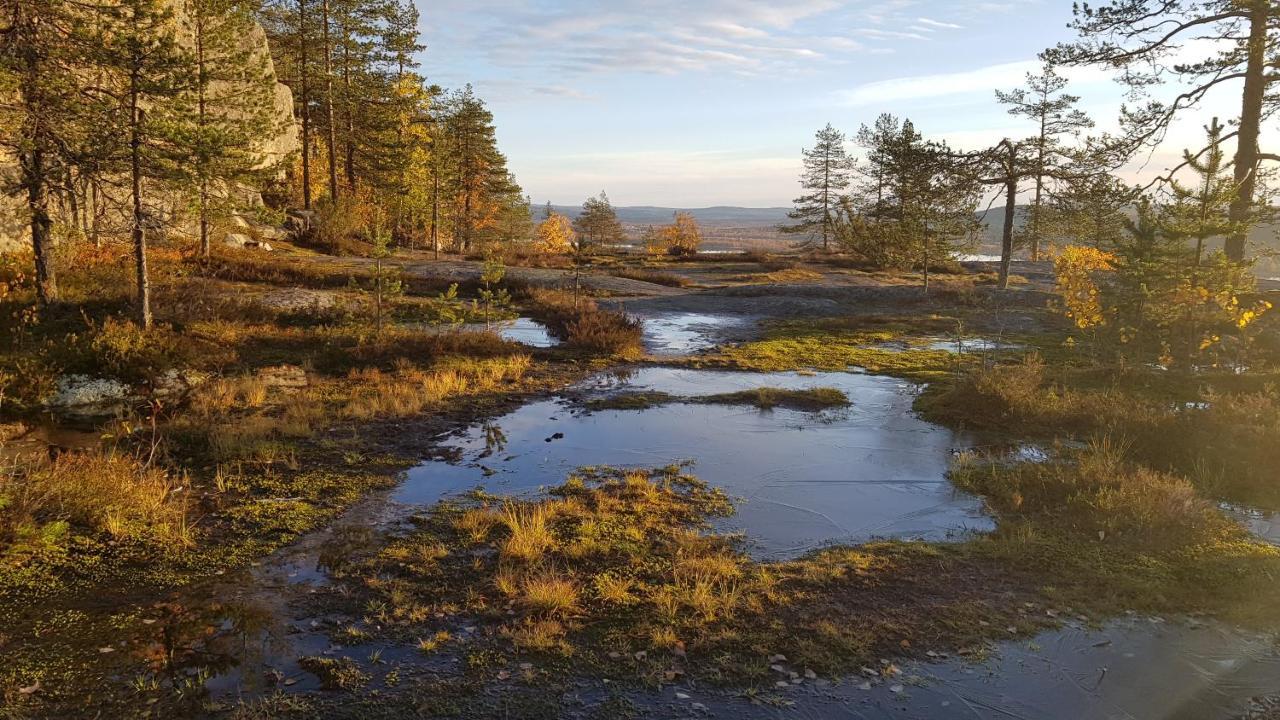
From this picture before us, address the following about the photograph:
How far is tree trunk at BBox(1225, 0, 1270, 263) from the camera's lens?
14633 mm

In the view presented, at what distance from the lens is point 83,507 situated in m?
6.95

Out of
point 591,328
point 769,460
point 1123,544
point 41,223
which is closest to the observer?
point 1123,544

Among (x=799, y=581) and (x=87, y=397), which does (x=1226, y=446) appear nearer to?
(x=799, y=581)

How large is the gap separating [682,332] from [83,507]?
17339 mm

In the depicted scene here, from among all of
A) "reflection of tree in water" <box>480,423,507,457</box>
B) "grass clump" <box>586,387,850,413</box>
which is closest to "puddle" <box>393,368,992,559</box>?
"reflection of tree in water" <box>480,423,507,457</box>

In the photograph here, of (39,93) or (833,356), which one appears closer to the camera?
(39,93)

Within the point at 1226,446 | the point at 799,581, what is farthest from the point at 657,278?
the point at 799,581

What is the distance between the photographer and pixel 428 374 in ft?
47.6

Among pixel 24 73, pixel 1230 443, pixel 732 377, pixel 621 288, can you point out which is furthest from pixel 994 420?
pixel 621 288

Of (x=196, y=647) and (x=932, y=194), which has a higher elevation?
(x=932, y=194)

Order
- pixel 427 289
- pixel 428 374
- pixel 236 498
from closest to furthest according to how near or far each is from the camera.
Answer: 1. pixel 236 498
2. pixel 428 374
3. pixel 427 289

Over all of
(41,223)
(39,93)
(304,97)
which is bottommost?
(41,223)

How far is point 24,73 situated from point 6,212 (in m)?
7.31

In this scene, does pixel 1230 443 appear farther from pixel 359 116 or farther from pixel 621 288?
pixel 359 116
